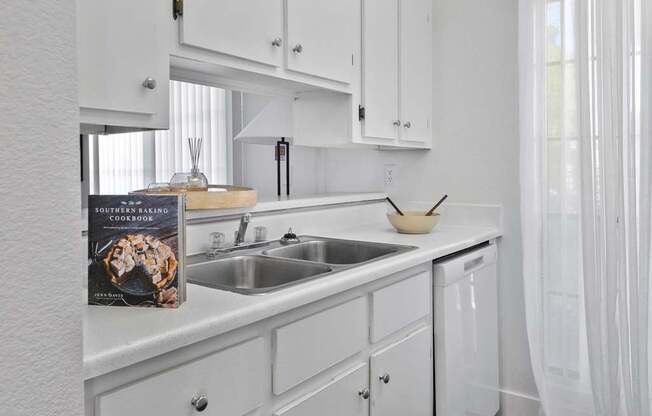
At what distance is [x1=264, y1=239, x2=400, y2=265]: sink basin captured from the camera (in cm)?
196

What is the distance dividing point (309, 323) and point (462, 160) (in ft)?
5.31

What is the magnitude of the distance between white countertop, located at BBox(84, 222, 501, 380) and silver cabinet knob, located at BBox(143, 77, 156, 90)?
0.50 metres

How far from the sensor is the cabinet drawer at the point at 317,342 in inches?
45.6

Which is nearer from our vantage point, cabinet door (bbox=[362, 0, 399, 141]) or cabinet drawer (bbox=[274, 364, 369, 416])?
cabinet drawer (bbox=[274, 364, 369, 416])

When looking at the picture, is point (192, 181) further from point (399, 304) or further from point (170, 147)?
point (399, 304)

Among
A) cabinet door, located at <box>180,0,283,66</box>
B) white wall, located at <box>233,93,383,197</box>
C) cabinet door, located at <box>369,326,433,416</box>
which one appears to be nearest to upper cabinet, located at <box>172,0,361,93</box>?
cabinet door, located at <box>180,0,283,66</box>

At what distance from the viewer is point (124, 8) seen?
1.18 m

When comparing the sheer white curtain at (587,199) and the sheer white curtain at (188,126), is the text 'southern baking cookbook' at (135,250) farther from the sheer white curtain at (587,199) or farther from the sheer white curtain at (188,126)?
the sheer white curtain at (587,199)

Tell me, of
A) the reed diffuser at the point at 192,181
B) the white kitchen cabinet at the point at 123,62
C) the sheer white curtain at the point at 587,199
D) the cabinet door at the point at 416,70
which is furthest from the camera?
the cabinet door at the point at 416,70

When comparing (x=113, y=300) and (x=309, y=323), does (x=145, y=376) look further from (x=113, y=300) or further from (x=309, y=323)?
(x=309, y=323)

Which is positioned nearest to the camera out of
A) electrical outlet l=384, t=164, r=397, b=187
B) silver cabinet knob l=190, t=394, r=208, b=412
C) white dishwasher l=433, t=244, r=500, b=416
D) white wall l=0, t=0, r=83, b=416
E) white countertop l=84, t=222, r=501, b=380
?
white wall l=0, t=0, r=83, b=416

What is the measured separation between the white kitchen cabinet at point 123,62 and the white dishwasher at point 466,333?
3.83 feet

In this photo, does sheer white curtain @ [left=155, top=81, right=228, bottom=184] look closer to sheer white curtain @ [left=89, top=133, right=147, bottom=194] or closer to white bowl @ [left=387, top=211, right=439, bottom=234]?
sheer white curtain @ [left=89, top=133, right=147, bottom=194]

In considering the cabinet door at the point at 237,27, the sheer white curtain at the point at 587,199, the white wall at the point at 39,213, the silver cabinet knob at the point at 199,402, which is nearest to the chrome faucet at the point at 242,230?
the cabinet door at the point at 237,27
